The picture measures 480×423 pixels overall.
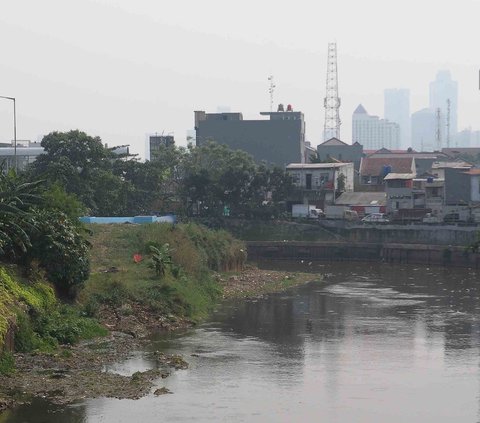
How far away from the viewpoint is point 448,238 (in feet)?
290

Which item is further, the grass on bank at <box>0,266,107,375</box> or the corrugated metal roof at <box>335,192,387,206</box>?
the corrugated metal roof at <box>335,192,387,206</box>

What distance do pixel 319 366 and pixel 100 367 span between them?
8.50 m

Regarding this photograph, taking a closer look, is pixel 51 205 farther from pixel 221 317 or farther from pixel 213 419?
pixel 213 419

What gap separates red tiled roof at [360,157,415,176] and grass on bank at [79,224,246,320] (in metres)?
61.1

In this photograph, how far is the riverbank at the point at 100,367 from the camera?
107 ft

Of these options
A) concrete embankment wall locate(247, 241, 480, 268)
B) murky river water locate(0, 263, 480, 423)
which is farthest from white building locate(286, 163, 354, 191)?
murky river water locate(0, 263, 480, 423)

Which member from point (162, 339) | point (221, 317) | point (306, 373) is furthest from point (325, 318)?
point (306, 373)

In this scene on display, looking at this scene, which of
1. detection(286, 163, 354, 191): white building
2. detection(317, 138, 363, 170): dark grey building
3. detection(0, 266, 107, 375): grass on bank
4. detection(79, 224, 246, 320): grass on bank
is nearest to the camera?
detection(0, 266, 107, 375): grass on bank

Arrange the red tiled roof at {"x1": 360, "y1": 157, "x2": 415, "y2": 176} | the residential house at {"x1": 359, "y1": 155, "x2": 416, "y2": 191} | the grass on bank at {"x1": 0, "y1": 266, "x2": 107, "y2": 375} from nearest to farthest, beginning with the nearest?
the grass on bank at {"x1": 0, "y1": 266, "x2": 107, "y2": 375}, the residential house at {"x1": 359, "y1": 155, "x2": 416, "y2": 191}, the red tiled roof at {"x1": 360, "y1": 157, "x2": 415, "y2": 176}

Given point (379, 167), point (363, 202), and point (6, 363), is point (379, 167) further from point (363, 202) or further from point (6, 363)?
point (6, 363)

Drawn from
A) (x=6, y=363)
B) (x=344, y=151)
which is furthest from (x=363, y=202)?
(x=6, y=363)

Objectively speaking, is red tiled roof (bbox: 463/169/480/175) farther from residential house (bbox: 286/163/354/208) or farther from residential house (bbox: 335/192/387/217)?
residential house (bbox: 286/163/354/208)

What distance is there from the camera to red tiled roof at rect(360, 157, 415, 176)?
12744cm

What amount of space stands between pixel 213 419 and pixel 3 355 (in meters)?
8.80
